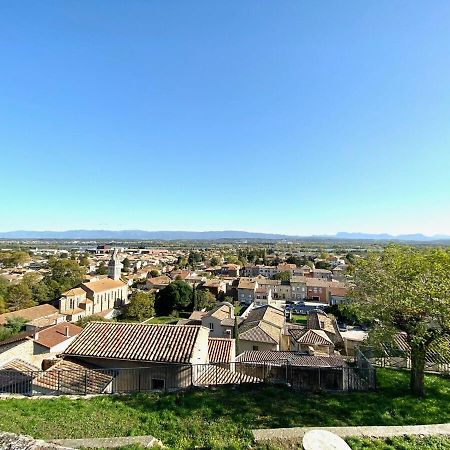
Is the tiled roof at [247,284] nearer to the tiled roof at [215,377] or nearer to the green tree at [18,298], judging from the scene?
the green tree at [18,298]

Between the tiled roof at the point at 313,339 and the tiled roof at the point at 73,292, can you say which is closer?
the tiled roof at the point at 313,339

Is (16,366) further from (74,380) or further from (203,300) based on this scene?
(203,300)

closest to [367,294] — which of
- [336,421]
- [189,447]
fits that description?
[336,421]

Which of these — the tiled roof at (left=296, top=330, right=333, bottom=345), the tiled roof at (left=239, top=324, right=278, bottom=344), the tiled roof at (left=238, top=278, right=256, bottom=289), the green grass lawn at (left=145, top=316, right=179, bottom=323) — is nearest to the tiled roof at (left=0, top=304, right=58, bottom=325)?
the green grass lawn at (left=145, top=316, right=179, bottom=323)

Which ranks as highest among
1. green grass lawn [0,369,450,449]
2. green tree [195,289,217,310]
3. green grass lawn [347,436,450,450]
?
green grass lawn [347,436,450,450]

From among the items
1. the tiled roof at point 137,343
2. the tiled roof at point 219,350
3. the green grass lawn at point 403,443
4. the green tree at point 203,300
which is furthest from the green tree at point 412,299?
the green tree at point 203,300

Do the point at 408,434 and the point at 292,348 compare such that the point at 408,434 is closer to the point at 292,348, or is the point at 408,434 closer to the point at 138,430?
the point at 138,430

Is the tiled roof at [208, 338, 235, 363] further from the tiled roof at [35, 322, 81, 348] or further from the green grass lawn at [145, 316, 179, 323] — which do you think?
the green grass lawn at [145, 316, 179, 323]
